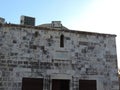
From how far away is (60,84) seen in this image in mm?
10062

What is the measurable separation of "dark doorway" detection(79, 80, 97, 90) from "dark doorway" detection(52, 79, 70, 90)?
0.66 m

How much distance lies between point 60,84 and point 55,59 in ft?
4.28

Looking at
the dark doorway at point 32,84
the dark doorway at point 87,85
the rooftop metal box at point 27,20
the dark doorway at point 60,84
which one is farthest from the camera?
the rooftop metal box at point 27,20

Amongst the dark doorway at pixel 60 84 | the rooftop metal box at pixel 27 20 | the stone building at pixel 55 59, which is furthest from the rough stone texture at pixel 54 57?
the rooftop metal box at pixel 27 20

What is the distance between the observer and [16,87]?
9.03 m

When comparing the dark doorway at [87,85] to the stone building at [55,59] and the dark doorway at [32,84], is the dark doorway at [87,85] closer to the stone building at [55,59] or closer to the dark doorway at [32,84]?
the stone building at [55,59]

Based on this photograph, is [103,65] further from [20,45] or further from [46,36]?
[20,45]

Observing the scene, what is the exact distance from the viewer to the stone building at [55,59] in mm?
9259

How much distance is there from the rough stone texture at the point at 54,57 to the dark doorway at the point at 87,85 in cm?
17

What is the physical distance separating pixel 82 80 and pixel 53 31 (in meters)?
2.90

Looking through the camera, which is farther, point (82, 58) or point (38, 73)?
point (82, 58)

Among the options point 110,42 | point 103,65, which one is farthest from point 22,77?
point 110,42

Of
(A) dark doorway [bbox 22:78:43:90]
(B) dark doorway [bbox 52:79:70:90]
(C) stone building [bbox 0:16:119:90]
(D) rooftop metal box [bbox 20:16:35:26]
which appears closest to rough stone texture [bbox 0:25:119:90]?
(C) stone building [bbox 0:16:119:90]

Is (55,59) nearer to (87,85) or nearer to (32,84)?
(32,84)
